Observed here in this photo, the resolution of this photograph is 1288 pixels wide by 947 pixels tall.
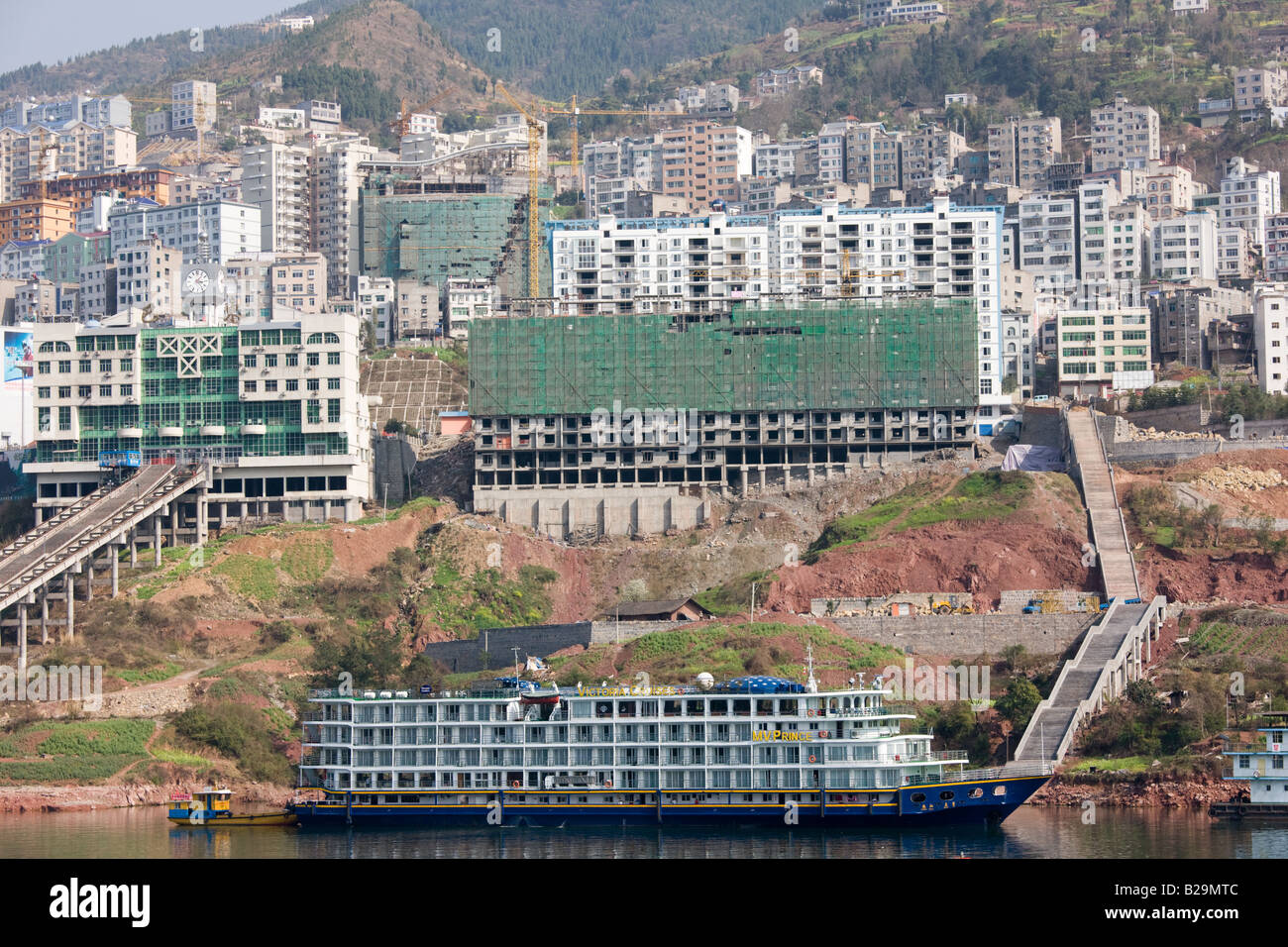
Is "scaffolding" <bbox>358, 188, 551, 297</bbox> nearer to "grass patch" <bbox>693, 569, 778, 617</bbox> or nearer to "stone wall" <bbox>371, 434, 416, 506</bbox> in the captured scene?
"stone wall" <bbox>371, 434, 416, 506</bbox>

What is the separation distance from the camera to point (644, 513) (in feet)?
413

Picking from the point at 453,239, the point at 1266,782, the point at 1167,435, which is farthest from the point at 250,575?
the point at 453,239

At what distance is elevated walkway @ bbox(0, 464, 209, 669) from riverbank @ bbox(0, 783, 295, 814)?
48.3ft

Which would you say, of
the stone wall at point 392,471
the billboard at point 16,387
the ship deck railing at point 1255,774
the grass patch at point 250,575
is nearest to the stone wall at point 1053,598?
the ship deck railing at point 1255,774

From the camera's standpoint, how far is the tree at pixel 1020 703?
85312 mm

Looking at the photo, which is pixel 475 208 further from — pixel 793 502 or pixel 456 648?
pixel 456 648

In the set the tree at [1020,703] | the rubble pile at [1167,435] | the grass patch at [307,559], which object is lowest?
the tree at [1020,703]

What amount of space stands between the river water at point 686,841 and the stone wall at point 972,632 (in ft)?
58.1

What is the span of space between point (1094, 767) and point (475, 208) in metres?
126

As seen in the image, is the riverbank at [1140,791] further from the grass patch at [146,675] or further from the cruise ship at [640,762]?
the grass patch at [146,675]

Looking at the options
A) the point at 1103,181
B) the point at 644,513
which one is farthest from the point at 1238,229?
the point at 644,513

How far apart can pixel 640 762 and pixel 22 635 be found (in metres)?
42.1

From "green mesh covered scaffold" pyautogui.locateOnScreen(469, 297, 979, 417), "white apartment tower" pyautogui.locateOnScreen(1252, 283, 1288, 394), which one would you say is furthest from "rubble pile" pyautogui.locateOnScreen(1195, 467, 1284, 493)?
"white apartment tower" pyautogui.locateOnScreen(1252, 283, 1288, 394)
